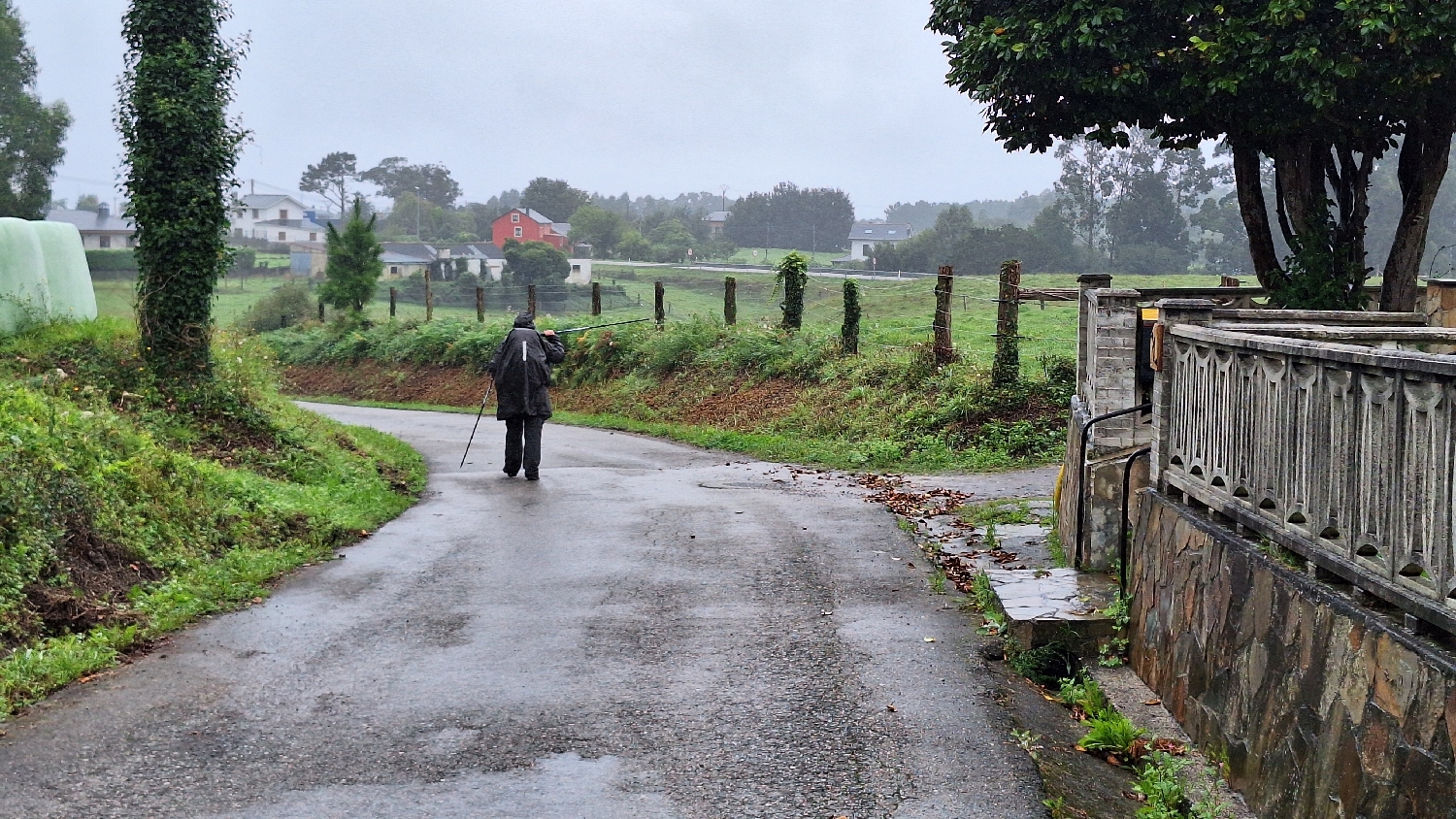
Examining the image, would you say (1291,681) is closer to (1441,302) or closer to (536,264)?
(1441,302)

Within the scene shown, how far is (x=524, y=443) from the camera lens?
53.1 ft

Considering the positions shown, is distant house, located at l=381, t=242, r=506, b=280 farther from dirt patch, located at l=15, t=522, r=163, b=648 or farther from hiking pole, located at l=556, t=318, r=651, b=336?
dirt patch, located at l=15, t=522, r=163, b=648

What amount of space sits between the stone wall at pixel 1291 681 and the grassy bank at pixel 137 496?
561cm

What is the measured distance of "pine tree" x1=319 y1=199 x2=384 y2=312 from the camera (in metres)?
46.3

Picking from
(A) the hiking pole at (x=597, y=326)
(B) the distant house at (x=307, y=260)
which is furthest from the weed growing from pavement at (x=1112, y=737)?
(B) the distant house at (x=307, y=260)

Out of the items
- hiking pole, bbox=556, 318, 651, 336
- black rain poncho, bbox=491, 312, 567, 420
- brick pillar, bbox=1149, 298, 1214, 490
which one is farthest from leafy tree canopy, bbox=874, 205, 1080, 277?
brick pillar, bbox=1149, 298, 1214, 490

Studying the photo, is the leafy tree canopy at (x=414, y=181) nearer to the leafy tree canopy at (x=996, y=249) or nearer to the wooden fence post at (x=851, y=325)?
the leafy tree canopy at (x=996, y=249)

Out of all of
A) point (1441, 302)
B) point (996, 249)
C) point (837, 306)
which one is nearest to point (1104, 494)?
point (1441, 302)

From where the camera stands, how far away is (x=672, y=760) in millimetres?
5930

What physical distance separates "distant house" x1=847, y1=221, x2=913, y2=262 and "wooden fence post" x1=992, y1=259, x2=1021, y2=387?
7524cm

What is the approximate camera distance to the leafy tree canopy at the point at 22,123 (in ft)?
135

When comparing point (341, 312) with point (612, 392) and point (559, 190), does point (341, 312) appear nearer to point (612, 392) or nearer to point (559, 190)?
point (612, 392)

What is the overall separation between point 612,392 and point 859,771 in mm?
23675

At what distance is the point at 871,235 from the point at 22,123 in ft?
252
